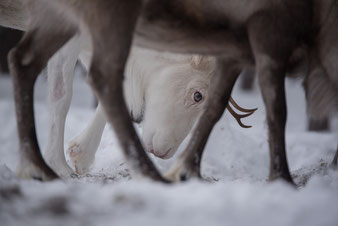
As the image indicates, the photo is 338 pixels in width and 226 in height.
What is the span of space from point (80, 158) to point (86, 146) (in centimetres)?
11

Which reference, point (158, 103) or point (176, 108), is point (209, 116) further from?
point (158, 103)

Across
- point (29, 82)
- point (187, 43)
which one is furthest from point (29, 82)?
point (187, 43)

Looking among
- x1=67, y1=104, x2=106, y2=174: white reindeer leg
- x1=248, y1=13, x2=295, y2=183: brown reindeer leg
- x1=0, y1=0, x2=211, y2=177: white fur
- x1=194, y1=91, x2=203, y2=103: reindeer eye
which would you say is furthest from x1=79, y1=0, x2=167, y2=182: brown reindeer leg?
x1=67, y1=104, x2=106, y2=174: white reindeer leg

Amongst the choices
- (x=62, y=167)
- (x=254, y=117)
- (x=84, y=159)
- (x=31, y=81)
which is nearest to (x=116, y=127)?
(x=31, y=81)

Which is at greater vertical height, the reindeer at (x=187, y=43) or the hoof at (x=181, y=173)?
the reindeer at (x=187, y=43)

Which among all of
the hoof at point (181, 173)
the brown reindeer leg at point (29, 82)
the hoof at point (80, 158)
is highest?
the brown reindeer leg at point (29, 82)

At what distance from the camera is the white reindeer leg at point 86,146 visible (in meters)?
3.74

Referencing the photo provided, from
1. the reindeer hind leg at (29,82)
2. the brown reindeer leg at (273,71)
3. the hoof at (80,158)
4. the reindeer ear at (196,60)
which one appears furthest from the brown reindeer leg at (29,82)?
the hoof at (80,158)

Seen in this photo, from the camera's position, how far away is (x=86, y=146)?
12.5ft

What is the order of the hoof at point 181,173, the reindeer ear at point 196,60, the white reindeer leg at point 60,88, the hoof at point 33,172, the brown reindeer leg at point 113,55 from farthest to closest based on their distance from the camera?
the white reindeer leg at point 60,88 → the reindeer ear at point 196,60 → the hoof at point 181,173 → the hoof at point 33,172 → the brown reindeer leg at point 113,55

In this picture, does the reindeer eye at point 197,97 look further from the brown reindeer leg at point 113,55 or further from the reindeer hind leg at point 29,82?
the brown reindeer leg at point 113,55

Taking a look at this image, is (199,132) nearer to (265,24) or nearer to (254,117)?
(265,24)

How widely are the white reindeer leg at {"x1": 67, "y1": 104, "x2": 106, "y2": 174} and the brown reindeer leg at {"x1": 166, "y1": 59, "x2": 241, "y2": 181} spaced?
1414mm

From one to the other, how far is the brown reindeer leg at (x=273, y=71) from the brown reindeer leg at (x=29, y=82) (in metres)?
0.96
